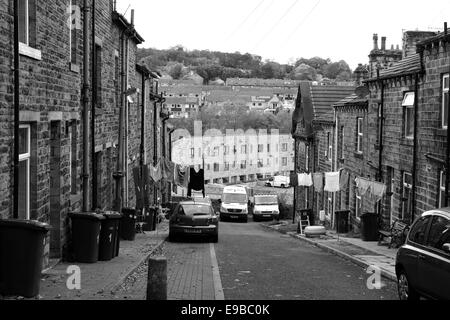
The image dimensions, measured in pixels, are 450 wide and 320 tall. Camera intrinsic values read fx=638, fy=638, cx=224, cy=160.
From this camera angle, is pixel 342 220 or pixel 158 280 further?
pixel 342 220

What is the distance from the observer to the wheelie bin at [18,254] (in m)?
8.59

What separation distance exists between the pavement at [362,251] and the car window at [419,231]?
3255 mm

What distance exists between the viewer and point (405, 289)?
10.1 meters

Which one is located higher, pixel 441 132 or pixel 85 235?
pixel 441 132

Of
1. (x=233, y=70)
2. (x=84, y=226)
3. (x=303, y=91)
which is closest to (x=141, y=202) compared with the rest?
(x=84, y=226)

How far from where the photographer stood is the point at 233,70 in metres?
191

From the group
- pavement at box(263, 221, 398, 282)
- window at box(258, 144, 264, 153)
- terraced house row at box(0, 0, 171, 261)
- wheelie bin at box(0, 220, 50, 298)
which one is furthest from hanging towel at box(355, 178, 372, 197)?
window at box(258, 144, 264, 153)

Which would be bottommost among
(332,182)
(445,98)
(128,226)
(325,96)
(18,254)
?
(128,226)

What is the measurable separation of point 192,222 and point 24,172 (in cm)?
1056

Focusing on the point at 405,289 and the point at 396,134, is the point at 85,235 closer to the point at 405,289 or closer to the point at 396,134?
the point at 405,289

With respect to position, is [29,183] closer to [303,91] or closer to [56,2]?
[56,2]

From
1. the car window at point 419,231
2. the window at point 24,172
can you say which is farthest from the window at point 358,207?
the window at point 24,172

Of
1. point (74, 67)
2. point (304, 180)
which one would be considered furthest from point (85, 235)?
point (304, 180)

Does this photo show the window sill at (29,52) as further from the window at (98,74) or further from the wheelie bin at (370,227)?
the wheelie bin at (370,227)
